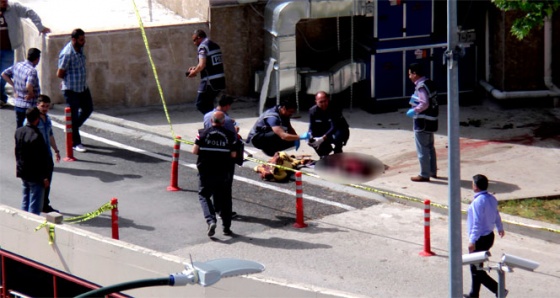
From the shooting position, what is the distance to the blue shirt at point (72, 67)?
17062 mm

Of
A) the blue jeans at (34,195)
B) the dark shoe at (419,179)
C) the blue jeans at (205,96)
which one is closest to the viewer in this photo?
the blue jeans at (34,195)

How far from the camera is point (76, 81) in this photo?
1719cm

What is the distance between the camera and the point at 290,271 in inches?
503

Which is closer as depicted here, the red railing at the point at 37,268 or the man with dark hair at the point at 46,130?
the red railing at the point at 37,268

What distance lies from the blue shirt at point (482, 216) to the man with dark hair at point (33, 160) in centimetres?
525

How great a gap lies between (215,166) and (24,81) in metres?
4.28

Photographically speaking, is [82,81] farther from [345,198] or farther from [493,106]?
[493,106]

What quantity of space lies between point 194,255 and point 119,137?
5397 mm

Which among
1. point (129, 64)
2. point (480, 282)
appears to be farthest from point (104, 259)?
point (129, 64)

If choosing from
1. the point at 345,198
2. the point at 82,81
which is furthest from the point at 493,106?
the point at 82,81

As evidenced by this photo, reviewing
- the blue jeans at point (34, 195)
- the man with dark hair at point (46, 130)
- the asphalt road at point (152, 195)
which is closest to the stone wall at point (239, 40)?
the asphalt road at point (152, 195)

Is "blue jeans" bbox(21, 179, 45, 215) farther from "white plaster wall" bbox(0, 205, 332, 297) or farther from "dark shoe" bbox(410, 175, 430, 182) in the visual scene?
"dark shoe" bbox(410, 175, 430, 182)

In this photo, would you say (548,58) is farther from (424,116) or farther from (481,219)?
(481,219)

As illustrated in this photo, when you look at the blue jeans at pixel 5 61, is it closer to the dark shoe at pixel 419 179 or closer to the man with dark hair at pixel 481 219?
the dark shoe at pixel 419 179
